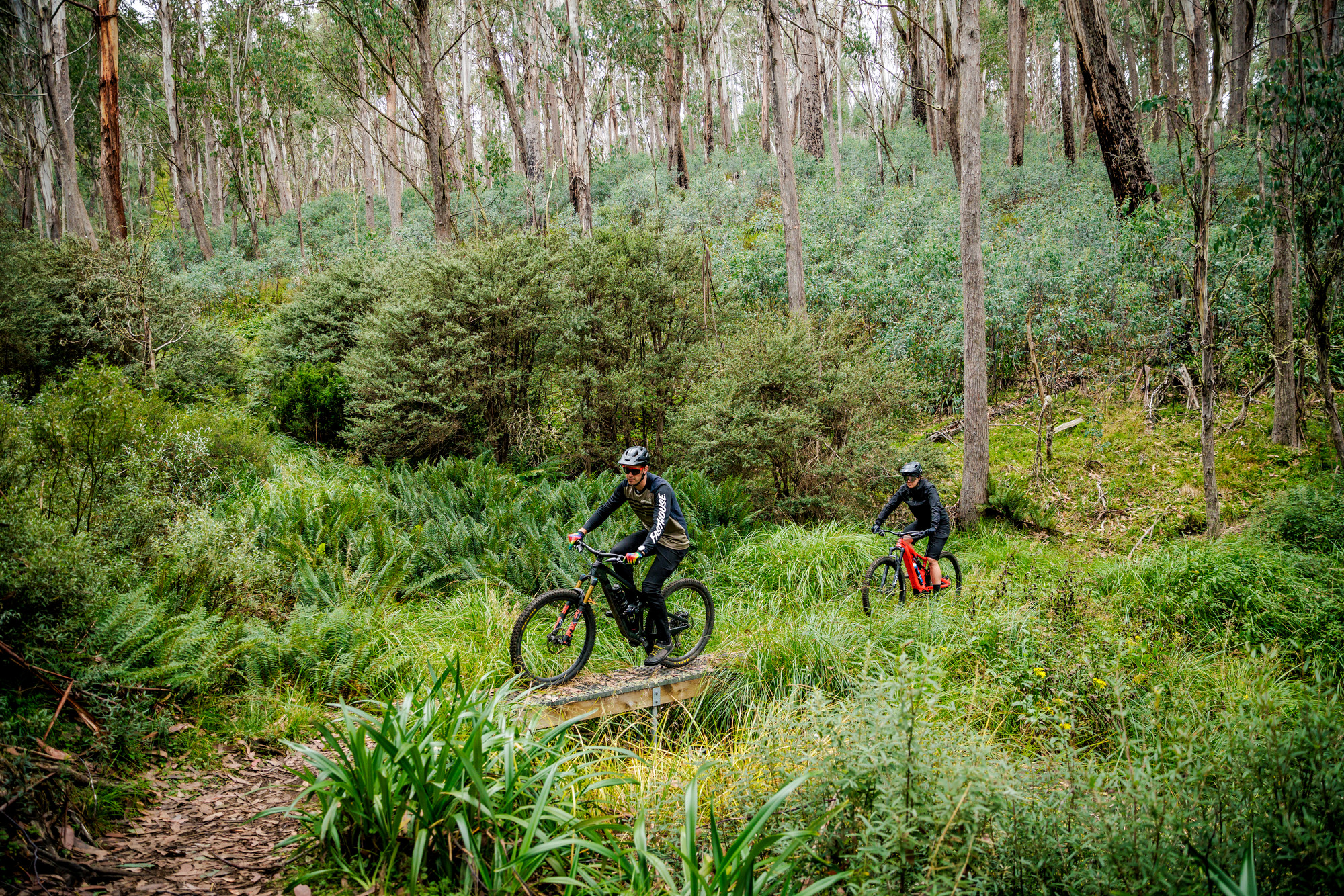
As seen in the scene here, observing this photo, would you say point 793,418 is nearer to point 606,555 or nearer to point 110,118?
point 606,555

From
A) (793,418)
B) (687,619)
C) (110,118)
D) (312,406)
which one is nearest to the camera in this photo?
(687,619)

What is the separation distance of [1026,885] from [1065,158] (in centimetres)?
2624

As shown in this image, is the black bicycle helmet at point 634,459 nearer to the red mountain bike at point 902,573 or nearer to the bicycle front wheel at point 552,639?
the bicycle front wheel at point 552,639

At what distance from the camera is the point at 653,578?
6.45 metres

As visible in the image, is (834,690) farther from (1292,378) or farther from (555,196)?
(555,196)

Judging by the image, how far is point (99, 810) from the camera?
3824 millimetres

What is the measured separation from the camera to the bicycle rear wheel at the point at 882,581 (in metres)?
7.80

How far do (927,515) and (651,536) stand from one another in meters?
3.64

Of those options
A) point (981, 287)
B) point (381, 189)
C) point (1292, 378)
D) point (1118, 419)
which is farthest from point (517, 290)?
point (381, 189)

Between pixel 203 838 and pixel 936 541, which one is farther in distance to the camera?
pixel 936 541

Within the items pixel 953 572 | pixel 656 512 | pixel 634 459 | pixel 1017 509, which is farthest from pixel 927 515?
pixel 634 459

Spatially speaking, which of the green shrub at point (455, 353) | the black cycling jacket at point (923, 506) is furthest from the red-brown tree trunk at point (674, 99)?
the black cycling jacket at point (923, 506)

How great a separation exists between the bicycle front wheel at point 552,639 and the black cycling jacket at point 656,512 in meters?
0.70

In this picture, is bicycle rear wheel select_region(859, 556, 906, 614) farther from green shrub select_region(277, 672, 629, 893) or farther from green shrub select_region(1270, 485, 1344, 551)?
green shrub select_region(277, 672, 629, 893)
